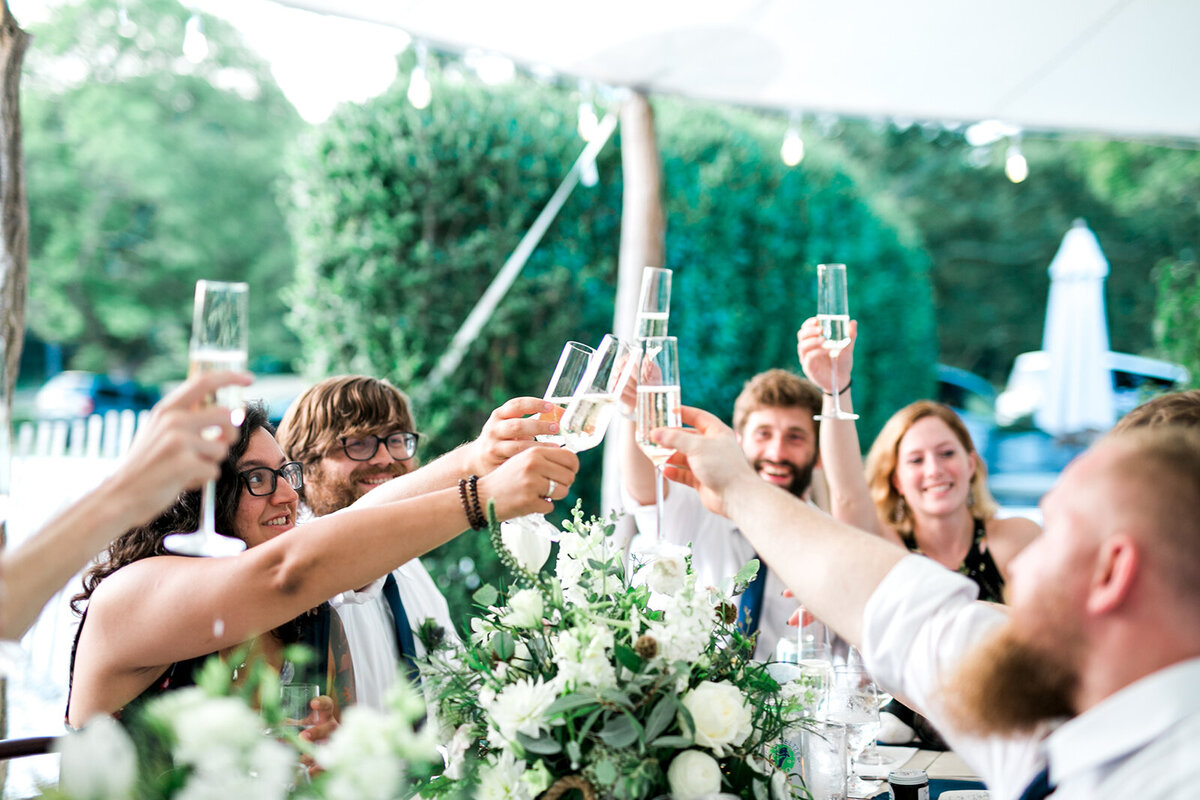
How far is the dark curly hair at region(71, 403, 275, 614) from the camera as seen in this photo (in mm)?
2012

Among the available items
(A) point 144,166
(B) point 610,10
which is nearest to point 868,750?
(B) point 610,10

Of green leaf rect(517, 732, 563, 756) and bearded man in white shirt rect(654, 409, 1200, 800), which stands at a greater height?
bearded man in white shirt rect(654, 409, 1200, 800)

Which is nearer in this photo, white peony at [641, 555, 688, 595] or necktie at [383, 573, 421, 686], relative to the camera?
white peony at [641, 555, 688, 595]

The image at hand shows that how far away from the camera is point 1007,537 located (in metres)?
3.64

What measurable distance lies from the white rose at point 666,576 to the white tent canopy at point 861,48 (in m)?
3.23

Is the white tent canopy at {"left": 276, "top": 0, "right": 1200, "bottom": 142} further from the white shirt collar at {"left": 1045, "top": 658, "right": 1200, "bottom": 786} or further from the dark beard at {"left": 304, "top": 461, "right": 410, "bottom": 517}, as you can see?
the white shirt collar at {"left": 1045, "top": 658, "right": 1200, "bottom": 786}

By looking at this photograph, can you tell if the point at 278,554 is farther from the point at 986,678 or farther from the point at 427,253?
the point at 427,253

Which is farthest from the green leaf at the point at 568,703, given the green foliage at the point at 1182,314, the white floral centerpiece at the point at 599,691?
the green foliage at the point at 1182,314

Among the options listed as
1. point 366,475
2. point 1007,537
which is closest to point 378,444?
point 366,475

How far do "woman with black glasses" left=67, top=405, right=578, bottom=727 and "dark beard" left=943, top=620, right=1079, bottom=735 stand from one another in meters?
0.70

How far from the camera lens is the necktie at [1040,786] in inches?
53.8

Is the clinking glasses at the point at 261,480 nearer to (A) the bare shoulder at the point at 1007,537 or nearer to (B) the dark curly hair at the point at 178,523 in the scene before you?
(B) the dark curly hair at the point at 178,523

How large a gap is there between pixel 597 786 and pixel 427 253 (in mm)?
5252

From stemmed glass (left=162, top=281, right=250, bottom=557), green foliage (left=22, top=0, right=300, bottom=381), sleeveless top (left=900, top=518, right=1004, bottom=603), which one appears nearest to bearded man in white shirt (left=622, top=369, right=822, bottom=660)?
sleeveless top (left=900, top=518, right=1004, bottom=603)
